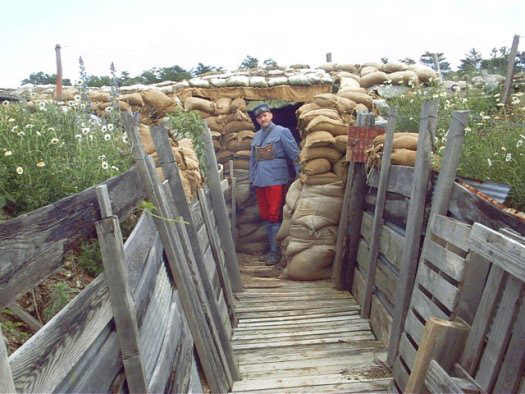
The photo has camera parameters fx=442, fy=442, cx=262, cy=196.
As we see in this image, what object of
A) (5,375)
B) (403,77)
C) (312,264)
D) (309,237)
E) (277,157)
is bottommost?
(312,264)

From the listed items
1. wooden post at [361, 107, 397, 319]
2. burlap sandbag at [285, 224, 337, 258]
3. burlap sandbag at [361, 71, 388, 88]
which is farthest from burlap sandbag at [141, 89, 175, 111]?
wooden post at [361, 107, 397, 319]

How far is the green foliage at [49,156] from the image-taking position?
1.97 m

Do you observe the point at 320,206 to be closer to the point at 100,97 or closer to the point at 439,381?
the point at 439,381

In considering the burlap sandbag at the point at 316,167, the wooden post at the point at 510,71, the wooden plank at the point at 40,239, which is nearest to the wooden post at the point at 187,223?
the wooden plank at the point at 40,239

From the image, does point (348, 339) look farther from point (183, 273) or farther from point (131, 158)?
point (131, 158)

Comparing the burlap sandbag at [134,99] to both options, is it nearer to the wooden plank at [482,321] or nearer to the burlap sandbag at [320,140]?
the burlap sandbag at [320,140]

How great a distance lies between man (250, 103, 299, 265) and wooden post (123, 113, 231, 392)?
3.79 metres

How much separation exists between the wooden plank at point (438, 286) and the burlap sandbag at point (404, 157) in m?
1.27

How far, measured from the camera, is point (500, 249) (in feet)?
6.29

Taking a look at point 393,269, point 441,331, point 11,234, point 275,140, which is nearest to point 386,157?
point 393,269

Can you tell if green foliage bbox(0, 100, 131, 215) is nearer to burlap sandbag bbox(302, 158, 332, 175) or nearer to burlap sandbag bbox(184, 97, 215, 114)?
burlap sandbag bbox(302, 158, 332, 175)

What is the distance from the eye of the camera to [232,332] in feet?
14.7

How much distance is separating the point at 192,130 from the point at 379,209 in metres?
2.12

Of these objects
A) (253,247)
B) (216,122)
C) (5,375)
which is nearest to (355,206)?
(253,247)
